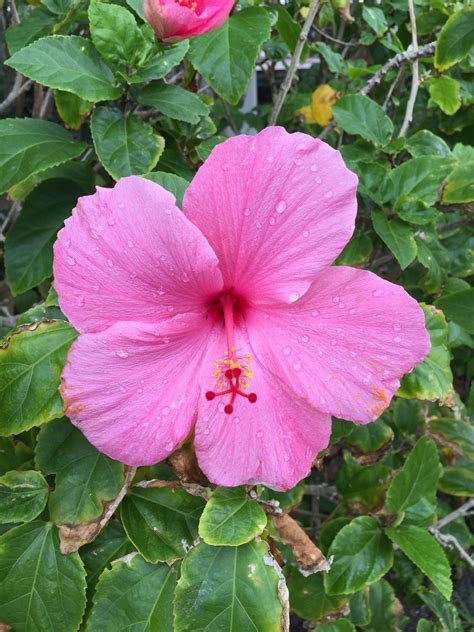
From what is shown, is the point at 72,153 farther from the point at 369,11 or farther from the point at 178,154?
the point at 369,11

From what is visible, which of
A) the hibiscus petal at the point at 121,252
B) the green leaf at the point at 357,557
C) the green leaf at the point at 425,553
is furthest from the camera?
the green leaf at the point at 357,557

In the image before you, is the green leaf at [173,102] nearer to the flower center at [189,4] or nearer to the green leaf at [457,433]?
the flower center at [189,4]

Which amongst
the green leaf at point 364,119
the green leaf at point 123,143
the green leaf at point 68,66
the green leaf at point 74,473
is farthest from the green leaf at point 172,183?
the green leaf at point 364,119

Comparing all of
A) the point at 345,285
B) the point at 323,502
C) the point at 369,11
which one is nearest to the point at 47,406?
the point at 345,285

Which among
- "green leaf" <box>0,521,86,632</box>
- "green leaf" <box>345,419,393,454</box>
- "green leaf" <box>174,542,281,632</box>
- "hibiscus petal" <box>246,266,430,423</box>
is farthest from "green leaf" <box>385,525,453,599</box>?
"green leaf" <box>0,521,86,632</box>

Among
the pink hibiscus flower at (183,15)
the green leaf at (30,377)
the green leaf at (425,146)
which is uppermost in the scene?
the pink hibiscus flower at (183,15)

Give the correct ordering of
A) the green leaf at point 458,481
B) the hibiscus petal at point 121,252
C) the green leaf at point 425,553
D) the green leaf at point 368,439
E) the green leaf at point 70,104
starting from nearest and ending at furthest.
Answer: the hibiscus petal at point 121,252 < the green leaf at point 425,553 < the green leaf at point 70,104 < the green leaf at point 368,439 < the green leaf at point 458,481
